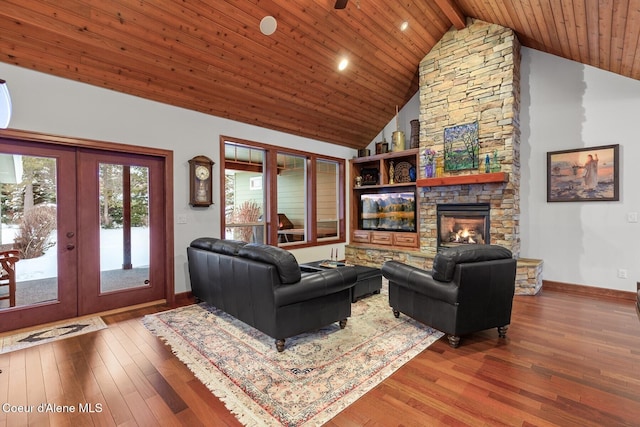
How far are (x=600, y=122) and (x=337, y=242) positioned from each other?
4.86m

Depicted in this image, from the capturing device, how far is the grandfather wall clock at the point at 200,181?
4359mm

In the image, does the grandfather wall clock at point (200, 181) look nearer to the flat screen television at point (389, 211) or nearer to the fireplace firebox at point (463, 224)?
the flat screen television at point (389, 211)

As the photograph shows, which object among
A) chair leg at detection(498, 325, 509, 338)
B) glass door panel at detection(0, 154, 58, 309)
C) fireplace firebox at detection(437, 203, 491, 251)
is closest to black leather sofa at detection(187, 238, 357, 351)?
chair leg at detection(498, 325, 509, 338)

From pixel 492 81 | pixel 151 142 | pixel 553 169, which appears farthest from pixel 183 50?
pixel 553 169

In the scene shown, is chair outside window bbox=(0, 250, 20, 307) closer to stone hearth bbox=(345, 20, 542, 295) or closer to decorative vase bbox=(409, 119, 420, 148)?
stone hearth bbox=(345, 20, 542, 295)

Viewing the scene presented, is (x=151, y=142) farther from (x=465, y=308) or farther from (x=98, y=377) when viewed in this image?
(x=465, y=308)

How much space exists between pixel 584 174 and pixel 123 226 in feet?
21.6

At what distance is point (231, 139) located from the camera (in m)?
4.92

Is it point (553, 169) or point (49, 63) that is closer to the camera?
point (49, 63)

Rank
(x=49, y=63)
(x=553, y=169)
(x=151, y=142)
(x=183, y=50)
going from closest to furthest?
(x=49, y=63) < (x=183, y=50) < (x=151, y=142) < (x=553, y=169)

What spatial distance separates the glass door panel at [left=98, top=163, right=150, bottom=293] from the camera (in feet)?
12.5

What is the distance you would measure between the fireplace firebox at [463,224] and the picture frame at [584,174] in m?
1.03

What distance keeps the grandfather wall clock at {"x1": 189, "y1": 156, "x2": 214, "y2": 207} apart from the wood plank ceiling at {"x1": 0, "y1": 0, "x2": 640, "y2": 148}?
803 mm

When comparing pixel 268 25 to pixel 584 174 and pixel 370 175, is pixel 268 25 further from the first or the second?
pixel 584 174
